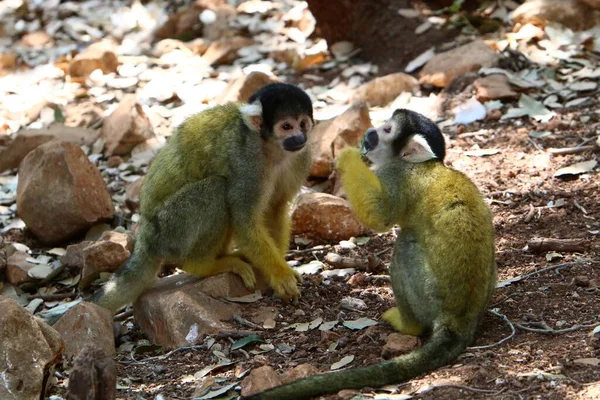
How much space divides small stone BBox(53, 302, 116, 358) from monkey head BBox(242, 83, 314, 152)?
4.73ft

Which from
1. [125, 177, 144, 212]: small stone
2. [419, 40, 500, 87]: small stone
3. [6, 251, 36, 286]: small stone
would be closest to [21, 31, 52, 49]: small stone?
[125, 177, 144, 212]: small stone

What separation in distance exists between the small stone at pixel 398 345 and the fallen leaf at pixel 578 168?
8.44 ft

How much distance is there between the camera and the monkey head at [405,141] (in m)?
4.42

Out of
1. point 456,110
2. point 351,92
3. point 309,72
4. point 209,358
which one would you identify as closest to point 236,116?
point 209,358

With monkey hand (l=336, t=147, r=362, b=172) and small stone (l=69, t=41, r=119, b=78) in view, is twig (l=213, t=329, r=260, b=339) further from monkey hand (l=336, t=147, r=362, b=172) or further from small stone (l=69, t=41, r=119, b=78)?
small stone (l=69, t=41, r=119, b=78)

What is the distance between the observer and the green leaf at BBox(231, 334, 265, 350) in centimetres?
455

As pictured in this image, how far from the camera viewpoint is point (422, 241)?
13.8 feet

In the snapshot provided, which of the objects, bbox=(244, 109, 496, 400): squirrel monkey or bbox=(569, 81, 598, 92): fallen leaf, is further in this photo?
bbox=(569, 81, 598, 92): fallen leaf

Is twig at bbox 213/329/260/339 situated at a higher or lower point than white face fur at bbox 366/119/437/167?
lower

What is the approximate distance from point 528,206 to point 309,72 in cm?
415

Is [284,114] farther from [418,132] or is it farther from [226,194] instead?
[418,132]

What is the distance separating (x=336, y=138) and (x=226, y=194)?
1.76 m

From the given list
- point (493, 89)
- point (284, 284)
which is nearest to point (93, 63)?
point (493, 89)

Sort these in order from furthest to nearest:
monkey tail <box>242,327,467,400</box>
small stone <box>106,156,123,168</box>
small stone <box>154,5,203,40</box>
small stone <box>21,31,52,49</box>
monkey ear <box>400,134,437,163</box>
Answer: small stone <box>21,31,52,49</box>
small stone <box>154,5,203,40</box>
small stone <box>106,156,123,168</box>
monkey ear <box>400,134,437,163</box>
monkey tail <box>242,327,467,400</box>
